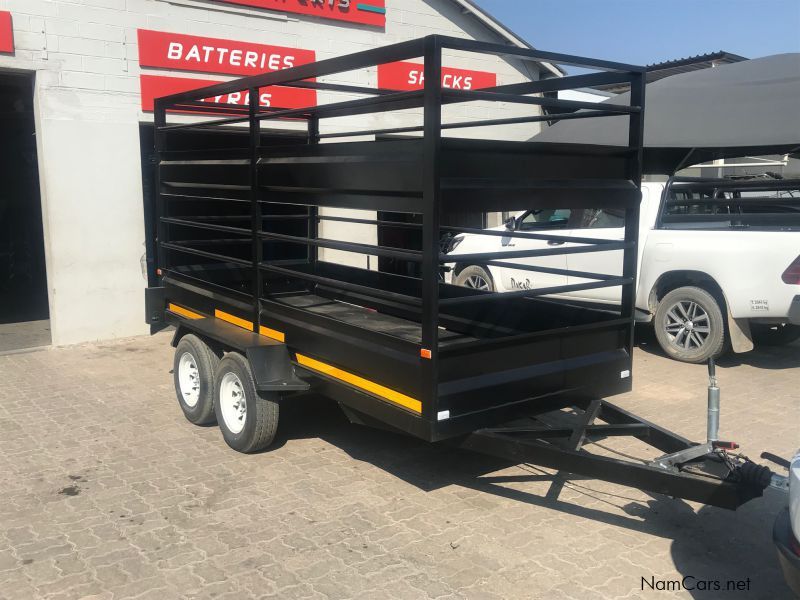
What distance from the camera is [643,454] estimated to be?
527 cm

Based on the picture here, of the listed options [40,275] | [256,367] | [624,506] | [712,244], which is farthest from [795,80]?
[40,275]

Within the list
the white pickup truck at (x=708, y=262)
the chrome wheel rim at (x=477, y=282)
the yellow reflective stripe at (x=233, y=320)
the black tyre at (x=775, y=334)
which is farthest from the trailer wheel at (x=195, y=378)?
the black tyre at (x=775, y=334)

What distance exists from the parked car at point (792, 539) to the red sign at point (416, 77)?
27.4ft

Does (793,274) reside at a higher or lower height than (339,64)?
lower

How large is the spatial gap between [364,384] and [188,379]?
241cm

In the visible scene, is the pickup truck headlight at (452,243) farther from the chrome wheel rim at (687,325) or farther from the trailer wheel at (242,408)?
the trailer wheel at (242,408)

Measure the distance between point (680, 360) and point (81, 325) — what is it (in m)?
6.81

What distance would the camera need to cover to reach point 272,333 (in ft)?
16.9

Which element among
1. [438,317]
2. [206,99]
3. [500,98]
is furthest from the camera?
[206,99]

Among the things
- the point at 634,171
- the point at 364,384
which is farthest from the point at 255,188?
the point at 634,171

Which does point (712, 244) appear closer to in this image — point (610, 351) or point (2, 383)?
point (610, 351)

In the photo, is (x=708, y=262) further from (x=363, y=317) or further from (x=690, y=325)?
(x=363, y=317)

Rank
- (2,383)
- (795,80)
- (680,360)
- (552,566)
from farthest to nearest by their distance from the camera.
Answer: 1. (795,80)
2. (680,360)
3. (2,383)
4. (552,566)

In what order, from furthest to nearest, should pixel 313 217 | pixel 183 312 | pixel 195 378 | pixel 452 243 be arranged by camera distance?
pixel 452 243 < pixel 313 217 < pixel 183 312 < pixel 195 378
